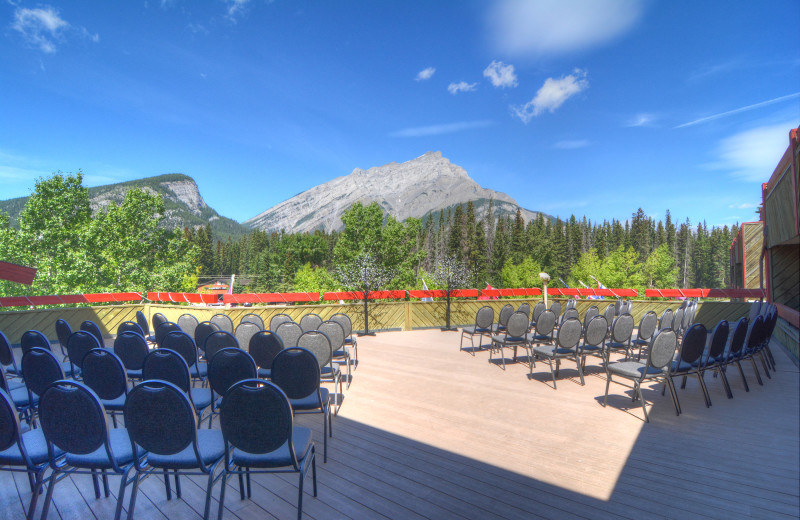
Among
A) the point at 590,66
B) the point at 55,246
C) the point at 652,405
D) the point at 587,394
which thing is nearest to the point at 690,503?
the point at 652,405

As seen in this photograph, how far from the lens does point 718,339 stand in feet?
15.5

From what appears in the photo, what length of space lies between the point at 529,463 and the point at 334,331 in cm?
320

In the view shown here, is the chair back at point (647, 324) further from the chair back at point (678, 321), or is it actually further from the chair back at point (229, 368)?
the chair back at point (229, 368)

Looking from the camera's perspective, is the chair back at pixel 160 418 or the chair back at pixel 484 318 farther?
the chair back at pixel 484 318

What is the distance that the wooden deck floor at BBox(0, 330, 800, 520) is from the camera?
8.35ft

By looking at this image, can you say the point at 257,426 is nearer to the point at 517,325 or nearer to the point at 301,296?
the point at 517,325

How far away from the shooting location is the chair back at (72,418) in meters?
2.04

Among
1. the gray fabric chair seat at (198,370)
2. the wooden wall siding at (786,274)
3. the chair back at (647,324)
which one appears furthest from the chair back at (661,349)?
the wooden wall siding at (786,274)

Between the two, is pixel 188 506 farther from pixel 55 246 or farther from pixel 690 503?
pixel 55 246

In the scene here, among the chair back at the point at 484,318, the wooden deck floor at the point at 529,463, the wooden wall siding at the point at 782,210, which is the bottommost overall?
the wooden deck floor at the point at 529,463

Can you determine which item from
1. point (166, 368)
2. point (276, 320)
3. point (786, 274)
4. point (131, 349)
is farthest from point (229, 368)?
point (786, 274)

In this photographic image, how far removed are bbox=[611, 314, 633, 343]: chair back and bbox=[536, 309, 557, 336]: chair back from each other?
978 millimetres

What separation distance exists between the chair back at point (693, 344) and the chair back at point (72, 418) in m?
5.41

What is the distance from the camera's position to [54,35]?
128ft
